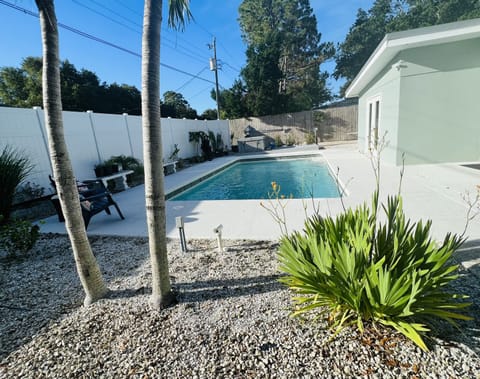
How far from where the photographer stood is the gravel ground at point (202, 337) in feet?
4.50

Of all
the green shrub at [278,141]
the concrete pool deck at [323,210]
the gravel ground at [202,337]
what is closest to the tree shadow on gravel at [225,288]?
the gravel ground at [202,337]

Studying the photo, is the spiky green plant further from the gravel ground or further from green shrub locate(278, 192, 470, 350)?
green shrub locate(278, 192, 470, 350)

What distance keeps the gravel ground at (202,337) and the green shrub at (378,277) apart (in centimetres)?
13

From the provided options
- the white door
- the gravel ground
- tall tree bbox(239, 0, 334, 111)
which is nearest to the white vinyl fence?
the gravel ground

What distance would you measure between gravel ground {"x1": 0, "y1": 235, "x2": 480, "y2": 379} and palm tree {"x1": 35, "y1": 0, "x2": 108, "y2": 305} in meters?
0.39

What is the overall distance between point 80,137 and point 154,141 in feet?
22.9

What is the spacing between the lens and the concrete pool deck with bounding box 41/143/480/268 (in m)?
3.53

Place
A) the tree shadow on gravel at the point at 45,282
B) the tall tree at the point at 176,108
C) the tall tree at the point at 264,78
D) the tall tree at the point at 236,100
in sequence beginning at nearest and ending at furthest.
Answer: the tree shadow on gravel at the point at 45,282 → the tall tree at the point at 264,78 → the tall tree at the point at 236,100 → the tall tree at the point at 176,108

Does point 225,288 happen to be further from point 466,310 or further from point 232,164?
point 232,164

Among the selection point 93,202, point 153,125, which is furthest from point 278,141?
point 153,125

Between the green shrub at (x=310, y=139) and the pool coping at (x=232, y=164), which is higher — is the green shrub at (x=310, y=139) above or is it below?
above

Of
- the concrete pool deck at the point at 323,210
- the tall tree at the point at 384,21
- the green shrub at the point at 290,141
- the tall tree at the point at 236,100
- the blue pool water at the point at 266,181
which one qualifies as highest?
the tall tree at the point at 384,21

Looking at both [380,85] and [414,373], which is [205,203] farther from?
[380,85]

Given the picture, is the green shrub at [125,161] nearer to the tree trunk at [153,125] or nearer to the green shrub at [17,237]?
the green shrub at [17,237]
